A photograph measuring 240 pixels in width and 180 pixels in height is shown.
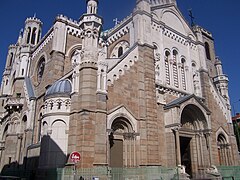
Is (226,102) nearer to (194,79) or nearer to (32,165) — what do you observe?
(194,79)

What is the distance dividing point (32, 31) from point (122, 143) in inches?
924

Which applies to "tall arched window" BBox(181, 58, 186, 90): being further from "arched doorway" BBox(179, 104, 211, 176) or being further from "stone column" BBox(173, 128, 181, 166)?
"stone column" BBox(173, 128, 181, 166)

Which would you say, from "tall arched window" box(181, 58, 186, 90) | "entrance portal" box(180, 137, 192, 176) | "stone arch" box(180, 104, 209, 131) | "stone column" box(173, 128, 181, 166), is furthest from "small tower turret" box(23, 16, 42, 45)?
"entrance portal" box(180, 137, 192, 176)

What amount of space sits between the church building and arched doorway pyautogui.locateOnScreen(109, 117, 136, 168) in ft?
0.24

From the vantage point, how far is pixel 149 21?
2222 centimetres

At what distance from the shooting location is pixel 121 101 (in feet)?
56.0

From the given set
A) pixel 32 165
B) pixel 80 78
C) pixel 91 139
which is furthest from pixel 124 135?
pixel 32 165

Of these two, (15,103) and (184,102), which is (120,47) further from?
(15,103)

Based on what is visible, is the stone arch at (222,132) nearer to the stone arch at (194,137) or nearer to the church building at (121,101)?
the church building at (121,101)

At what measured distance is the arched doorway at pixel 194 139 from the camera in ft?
68.0

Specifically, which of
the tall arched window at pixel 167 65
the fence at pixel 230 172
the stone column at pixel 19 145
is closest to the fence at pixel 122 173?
the fence at pixel 230 172

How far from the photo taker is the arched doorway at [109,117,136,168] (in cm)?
1652

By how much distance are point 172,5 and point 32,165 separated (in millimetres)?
22801

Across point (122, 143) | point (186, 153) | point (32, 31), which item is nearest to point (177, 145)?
point (122, 143)
